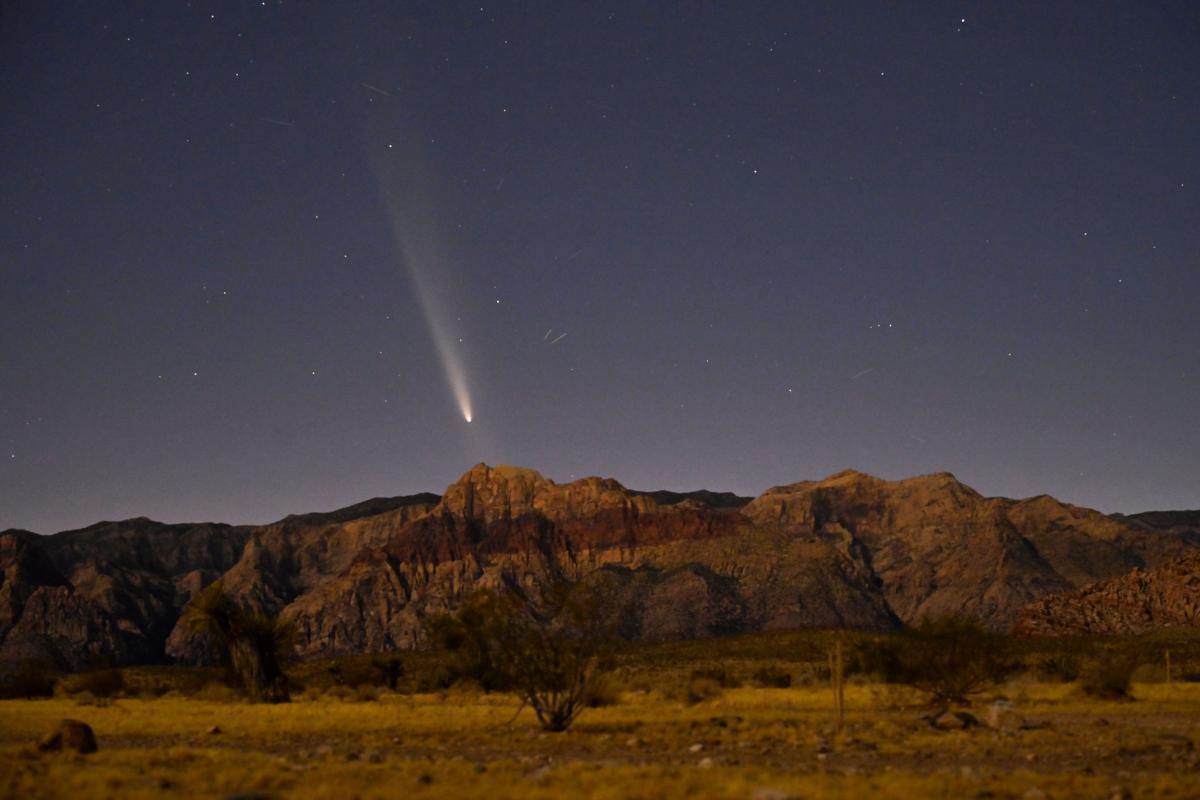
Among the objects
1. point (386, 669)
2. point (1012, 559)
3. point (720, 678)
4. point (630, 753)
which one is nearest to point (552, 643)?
point (630, 753)

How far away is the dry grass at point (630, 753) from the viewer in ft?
54.7

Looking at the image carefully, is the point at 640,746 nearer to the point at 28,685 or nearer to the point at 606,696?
the point at 606,696

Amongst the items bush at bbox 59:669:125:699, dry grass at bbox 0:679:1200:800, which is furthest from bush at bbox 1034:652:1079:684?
bush at bbox 59:669:125:699

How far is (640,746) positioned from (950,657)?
18.0m

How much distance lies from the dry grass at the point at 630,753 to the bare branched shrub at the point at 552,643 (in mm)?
1057

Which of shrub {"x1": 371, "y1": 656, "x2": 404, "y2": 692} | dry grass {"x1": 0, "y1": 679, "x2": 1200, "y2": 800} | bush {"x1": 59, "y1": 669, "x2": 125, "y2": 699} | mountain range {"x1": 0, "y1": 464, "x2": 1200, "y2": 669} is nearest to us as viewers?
dry grass {"x1": 0, "y1": 679, "x2": 1200, "y2": 800}

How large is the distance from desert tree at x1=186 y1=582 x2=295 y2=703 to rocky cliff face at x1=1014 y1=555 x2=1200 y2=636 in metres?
66.9

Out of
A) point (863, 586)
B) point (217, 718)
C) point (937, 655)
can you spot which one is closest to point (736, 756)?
point (937, 655)

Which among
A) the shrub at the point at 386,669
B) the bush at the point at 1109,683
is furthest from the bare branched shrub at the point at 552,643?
the shrub at the point at 386,669

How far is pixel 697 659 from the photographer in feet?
263

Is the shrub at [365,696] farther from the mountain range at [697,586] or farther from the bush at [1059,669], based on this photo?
the mountain range at [697,586]

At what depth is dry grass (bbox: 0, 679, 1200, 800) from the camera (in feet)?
54.7

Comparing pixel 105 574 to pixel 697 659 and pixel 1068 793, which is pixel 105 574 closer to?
pixel 697 659

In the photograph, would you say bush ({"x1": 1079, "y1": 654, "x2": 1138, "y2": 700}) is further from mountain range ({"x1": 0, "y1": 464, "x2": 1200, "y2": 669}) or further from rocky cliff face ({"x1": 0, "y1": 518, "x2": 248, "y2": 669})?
rocky cliff face ({"x1": 0, "y1": 518, "x2": 248, "y2": 669})
